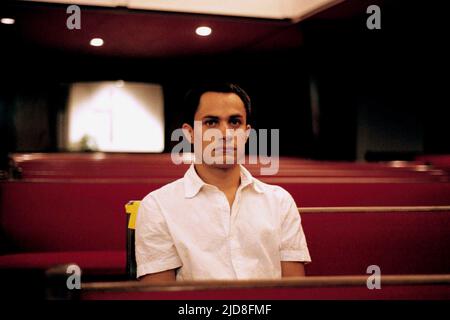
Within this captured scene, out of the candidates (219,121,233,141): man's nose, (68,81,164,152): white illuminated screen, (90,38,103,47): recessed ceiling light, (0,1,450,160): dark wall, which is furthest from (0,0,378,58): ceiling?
(219,121,233,141): man's nose

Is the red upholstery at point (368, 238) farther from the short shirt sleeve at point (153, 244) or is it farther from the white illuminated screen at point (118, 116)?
the white illuminated screen at point (118, 116)

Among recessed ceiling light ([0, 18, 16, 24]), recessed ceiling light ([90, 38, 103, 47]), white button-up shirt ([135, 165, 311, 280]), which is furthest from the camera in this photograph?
recessed ceiling light ([90, 38, 103, 47])

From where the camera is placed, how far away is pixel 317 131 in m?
8.10

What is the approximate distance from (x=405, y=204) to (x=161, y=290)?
2.00 metres

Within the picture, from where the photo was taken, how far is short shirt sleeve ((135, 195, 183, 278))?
1216 millimetres

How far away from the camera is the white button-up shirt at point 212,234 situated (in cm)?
121

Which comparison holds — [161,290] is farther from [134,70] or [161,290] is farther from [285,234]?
[134,70]

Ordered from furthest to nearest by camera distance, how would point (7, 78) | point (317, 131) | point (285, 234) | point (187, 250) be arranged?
point (7, 78), point (317, 131), point (285, 234), point (187, 250)

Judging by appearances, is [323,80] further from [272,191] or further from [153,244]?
[153,244]

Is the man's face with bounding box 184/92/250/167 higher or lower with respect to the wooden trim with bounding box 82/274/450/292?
higher

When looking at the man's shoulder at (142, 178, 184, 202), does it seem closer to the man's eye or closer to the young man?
the young man

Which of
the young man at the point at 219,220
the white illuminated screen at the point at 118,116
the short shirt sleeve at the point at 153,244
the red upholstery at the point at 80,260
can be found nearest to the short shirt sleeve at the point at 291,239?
the young man at the point at 219,220
